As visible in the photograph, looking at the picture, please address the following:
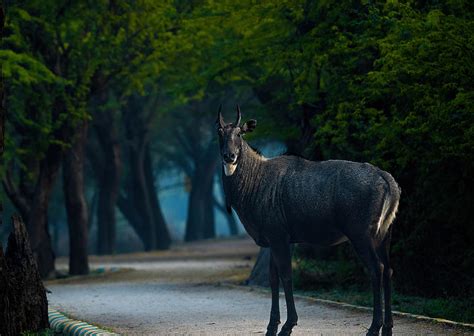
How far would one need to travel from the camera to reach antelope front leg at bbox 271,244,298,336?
12.5 metres

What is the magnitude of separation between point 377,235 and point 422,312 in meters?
4.05

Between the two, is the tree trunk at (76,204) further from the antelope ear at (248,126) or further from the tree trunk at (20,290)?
the antelope ear at (248,126)

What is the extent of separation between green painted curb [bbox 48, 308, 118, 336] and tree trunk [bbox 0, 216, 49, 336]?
0.36m

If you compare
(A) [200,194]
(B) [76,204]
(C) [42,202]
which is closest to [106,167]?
(B) [76,204]

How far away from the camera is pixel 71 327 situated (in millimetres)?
14727

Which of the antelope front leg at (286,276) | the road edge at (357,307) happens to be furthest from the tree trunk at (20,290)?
the road edge at (357,307)

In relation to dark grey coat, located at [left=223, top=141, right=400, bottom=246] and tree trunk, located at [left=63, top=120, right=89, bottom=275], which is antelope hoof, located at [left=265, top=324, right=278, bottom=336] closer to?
dark grey coat, located at [left=223, top=141, right=400, bottom=246]

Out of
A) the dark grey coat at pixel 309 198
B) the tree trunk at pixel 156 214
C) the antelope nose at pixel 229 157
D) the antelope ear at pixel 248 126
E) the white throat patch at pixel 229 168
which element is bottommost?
the tree trunk at pixel 156 214

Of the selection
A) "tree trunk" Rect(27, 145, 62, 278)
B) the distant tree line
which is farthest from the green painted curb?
"tree trunk" Rect(27, 145, 62, 278)

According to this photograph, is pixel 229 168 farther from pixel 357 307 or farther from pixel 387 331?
pixel 357 307

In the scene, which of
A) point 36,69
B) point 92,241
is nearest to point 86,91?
point 36,69

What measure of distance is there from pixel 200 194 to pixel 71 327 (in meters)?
41.3

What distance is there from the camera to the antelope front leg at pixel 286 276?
41.1 feet

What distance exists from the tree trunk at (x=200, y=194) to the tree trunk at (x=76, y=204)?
22610mm
